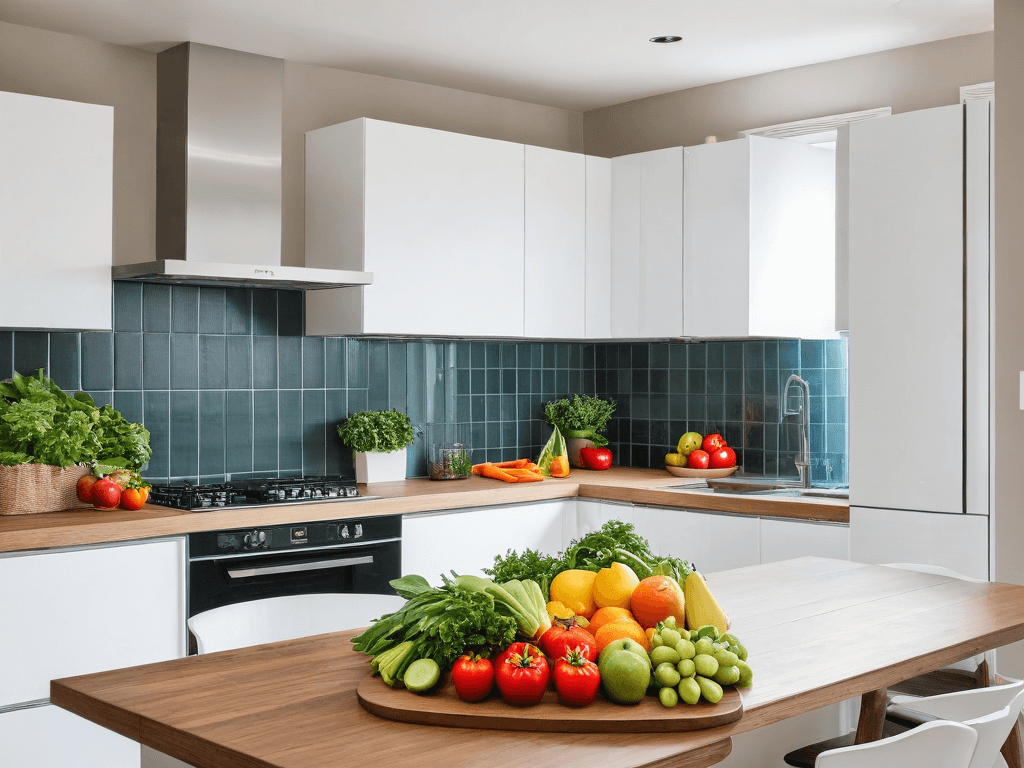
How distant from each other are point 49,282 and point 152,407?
67 cm

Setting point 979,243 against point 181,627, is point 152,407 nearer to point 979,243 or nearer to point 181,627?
point 181,627

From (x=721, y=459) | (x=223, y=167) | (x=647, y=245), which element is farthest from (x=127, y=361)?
(x=721, y=459)

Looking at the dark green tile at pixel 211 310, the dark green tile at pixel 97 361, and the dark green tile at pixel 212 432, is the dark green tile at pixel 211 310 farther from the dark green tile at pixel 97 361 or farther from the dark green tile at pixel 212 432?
the dark green tile at pixel 97 361

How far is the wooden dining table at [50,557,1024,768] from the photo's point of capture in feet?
4.66

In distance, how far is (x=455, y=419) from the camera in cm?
483

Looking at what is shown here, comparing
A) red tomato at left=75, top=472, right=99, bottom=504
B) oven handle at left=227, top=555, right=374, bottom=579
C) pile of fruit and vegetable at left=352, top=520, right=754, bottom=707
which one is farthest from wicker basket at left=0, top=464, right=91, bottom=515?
pile of fruit and vegetable at left=352, top=520, right=754, bottom=707

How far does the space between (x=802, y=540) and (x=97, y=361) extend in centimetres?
251

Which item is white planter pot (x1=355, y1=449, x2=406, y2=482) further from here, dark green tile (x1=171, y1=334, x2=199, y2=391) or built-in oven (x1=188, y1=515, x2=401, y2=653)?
dark green tile (x1=171, y1=334, x2=199, y2=391)

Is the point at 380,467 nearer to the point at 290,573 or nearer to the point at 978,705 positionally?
the point at 290,573

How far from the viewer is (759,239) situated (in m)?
4.30

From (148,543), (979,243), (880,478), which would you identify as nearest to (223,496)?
A: (148,543)

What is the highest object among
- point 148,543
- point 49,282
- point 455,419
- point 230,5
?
point 230,5

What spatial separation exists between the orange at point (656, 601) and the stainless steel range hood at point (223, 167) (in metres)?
2.33

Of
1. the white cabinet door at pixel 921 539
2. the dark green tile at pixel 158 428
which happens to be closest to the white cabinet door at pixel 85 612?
the dark green tile at pixel 158 428
